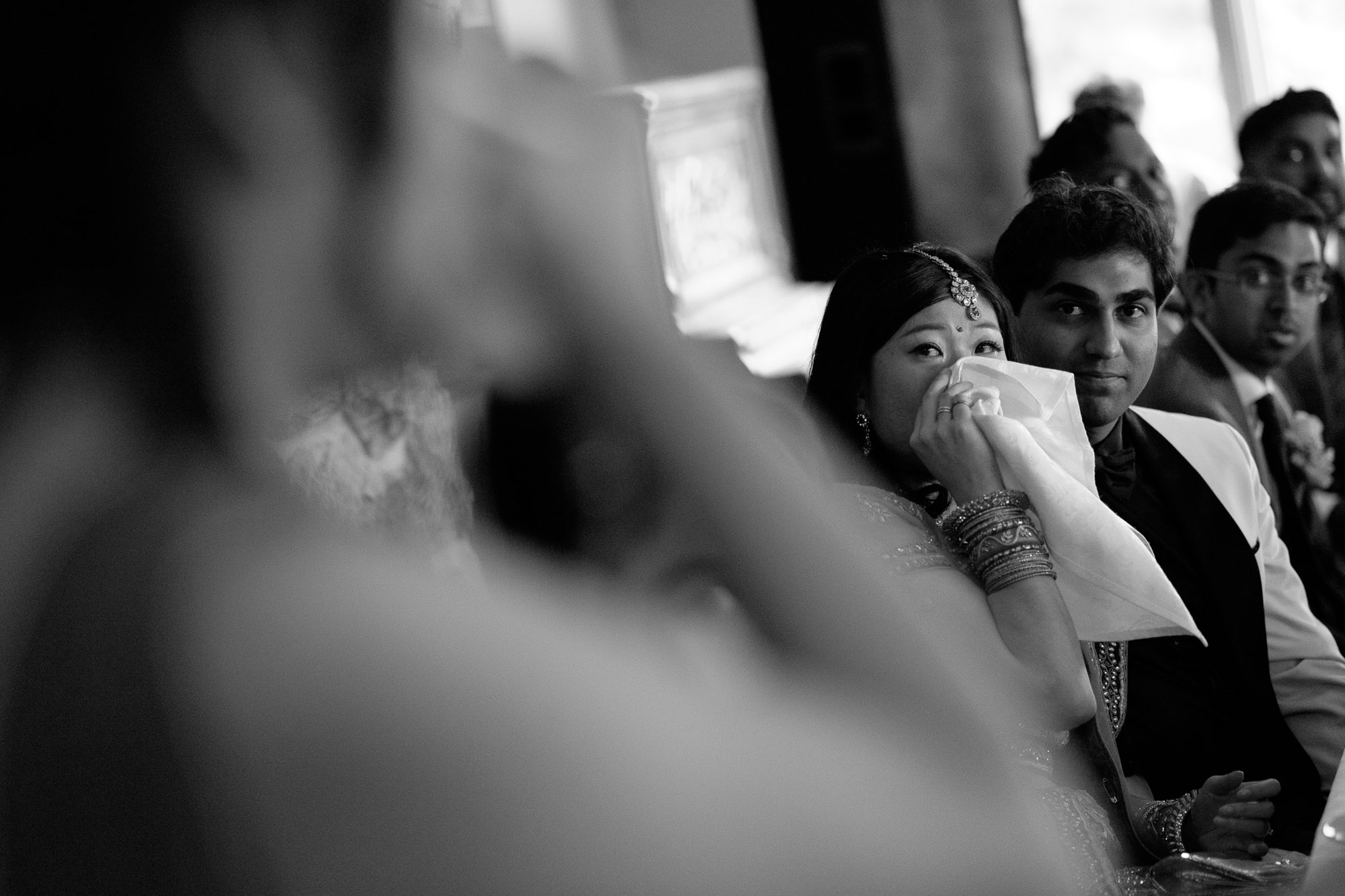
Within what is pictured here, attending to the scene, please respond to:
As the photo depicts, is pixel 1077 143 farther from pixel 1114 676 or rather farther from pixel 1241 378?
pixel 1114 676

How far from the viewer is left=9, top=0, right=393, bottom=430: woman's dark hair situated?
320mm

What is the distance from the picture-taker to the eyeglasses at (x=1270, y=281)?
268 cm

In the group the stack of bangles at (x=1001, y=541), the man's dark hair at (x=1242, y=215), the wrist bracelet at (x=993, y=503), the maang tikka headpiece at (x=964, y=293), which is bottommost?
the stack of bangles at (x=1001, y=541)

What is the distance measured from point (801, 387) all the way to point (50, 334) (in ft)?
6.05

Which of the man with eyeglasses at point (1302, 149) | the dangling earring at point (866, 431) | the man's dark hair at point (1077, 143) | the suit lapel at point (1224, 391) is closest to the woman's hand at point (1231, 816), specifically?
the dangling earring at point (866, 431)

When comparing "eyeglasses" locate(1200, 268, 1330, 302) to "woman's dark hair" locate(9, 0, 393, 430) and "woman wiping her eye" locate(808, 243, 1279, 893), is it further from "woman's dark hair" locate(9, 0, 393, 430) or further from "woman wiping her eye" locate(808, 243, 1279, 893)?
"woman's dark hair" locate(9, 0, 393, 430)

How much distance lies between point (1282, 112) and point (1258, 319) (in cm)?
143

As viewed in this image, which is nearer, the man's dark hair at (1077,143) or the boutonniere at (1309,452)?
the boutonniere at (1309,452)

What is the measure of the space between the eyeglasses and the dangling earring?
1.40 meters

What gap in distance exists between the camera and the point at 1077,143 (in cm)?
289

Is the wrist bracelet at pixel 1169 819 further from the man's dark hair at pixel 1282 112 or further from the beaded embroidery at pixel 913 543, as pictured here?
the man's dark hair at pixel 1282 112

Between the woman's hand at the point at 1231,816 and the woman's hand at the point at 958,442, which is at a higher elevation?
the woman's hand at the point at 958,442

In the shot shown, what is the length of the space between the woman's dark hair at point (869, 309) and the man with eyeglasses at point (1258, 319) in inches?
38.1

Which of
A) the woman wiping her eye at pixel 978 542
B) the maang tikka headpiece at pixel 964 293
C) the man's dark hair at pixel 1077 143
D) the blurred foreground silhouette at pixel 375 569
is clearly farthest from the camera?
the man's dark hair at pixel 1077 143
